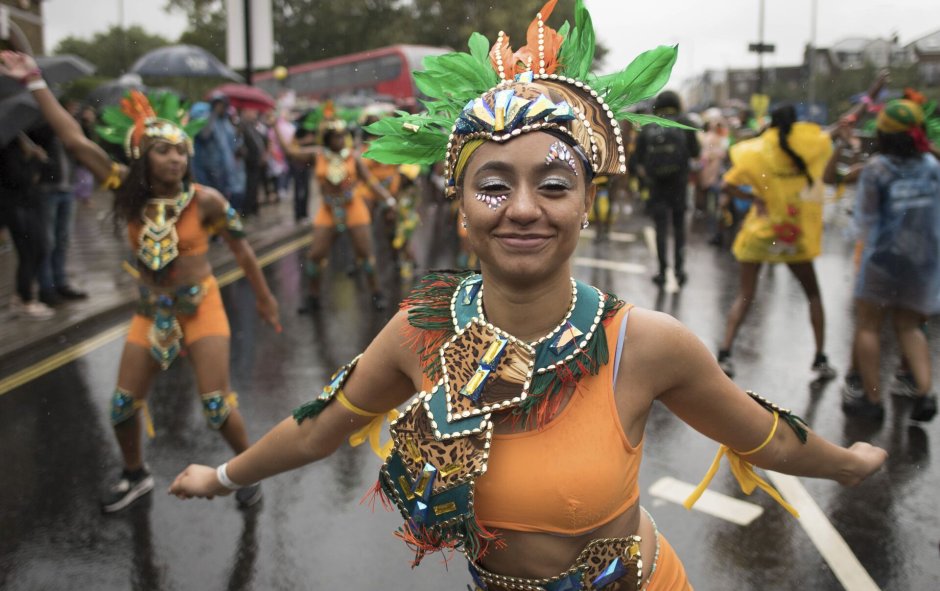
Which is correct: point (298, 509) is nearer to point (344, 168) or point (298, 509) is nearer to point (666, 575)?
point (666, 575)

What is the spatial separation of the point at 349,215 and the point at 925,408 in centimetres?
582

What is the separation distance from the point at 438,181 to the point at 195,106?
14.3ft

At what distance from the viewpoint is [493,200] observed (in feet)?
6.06

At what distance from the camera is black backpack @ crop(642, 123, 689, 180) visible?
31.5ft

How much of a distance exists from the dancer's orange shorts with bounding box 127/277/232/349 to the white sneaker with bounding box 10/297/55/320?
14.9 ft

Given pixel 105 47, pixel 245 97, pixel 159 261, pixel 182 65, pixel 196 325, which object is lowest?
pixel 196 325

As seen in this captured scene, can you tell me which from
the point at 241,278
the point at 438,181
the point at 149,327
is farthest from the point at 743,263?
the point at 438,181

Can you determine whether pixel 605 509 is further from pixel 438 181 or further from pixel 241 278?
pixel 438 181

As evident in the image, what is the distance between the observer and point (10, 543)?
424 centimetres

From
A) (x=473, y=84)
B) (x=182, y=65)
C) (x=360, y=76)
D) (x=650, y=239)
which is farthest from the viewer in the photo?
(x=360, y=76)

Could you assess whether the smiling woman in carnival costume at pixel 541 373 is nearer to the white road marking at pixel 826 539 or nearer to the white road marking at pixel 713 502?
the white road marking at pixel 826 539

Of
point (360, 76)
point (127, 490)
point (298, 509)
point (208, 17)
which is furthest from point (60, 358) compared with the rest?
point (208, 17)

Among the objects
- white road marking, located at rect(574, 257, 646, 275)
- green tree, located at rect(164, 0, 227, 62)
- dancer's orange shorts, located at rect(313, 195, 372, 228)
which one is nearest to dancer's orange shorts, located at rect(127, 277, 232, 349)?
dancer's orange shorts, located at rect(313, 195, 372, 228)

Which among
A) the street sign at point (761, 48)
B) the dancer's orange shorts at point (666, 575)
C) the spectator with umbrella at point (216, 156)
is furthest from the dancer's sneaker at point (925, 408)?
the street sign at point (761, 48)
